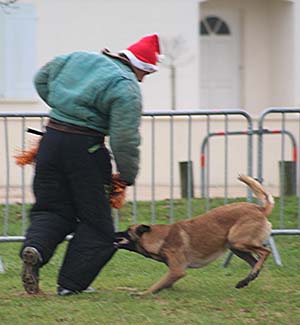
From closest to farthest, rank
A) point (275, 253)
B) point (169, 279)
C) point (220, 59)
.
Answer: point (169, 279), point (275, 253), point (220, 59)

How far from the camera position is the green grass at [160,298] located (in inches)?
252

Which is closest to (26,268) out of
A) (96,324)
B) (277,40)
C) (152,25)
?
(96,324)

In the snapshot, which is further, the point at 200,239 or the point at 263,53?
the point at 263,53

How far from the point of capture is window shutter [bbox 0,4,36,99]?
48.3 feet

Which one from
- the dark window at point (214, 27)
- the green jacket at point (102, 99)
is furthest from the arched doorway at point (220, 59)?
the green jacket at point (102, 99)

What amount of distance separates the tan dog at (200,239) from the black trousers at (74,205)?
0.31m

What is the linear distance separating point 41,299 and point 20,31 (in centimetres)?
848

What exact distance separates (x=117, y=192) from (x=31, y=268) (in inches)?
30.9

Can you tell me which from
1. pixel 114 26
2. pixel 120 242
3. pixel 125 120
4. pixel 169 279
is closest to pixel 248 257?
pixel 169 279

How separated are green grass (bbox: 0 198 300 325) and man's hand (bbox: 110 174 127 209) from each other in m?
0.63

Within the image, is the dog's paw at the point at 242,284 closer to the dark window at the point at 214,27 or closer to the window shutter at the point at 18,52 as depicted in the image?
the window shutter at the point at 18,52

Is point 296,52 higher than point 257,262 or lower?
higher

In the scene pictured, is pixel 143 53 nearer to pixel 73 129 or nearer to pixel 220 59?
pixel 73 129

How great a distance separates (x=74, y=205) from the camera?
6898mm
